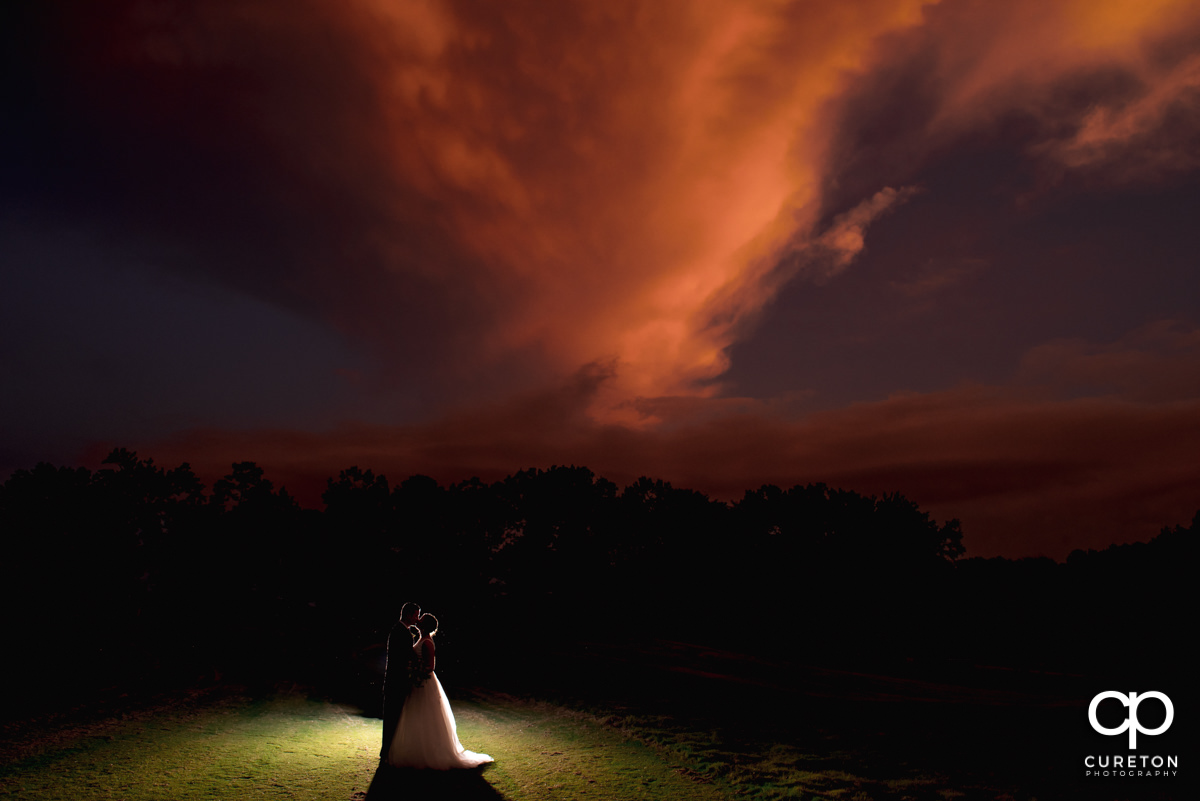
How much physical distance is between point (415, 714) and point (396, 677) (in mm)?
722

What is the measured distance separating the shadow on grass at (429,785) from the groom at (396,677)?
626mm

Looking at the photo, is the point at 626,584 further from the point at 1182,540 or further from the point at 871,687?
the point at 1182,540

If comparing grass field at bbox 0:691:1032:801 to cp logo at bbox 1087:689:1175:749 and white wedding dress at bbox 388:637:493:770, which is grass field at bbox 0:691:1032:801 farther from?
cp logo at bbox 1087:689:1175:749

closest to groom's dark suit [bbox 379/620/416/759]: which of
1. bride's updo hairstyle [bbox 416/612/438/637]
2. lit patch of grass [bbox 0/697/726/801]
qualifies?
bride's updo hairstyle [bbox 416/612/438/637]

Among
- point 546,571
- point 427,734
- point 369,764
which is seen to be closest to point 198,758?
point 369,764

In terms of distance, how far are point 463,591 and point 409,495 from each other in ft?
35.6

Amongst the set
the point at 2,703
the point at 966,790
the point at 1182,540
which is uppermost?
the point at 1182,540

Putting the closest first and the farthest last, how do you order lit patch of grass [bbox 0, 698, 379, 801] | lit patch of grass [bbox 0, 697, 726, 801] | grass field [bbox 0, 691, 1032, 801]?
lit patch of grass [bbox 0, 698, 379, 801] < lit patch of grass [bbox 0, 697, 726, 801] < grass field [bbox 0, 691, 1032, 801]

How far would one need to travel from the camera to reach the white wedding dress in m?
10.7

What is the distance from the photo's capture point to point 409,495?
196ft

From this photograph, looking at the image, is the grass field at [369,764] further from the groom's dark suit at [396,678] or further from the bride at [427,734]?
the groom's dark suit at [396,678]

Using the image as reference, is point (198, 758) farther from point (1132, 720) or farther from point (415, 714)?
point (1132, 720)

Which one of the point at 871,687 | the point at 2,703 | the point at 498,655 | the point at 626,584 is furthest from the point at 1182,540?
the point at 2,703

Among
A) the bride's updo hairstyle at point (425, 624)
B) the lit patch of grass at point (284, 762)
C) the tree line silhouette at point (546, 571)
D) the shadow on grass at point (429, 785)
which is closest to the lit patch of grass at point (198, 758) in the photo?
the lit patch of grass at point (284, 762)
